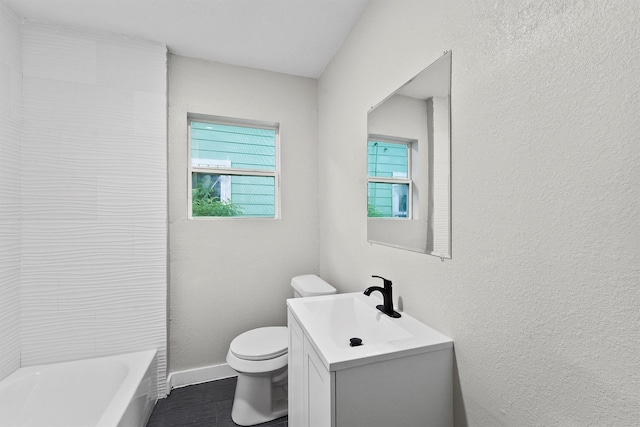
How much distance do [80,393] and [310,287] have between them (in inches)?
60.7

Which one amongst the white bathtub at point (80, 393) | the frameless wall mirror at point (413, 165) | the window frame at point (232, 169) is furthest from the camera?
the window frame at point (232, 169)

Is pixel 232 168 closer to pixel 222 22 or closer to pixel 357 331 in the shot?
pixel 222 22

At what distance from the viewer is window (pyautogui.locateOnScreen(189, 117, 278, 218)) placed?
91.4 inches

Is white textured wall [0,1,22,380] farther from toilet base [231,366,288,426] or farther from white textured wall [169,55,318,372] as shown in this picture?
toilet base [231,366,288,426]

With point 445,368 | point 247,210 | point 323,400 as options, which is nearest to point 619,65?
point 445,368

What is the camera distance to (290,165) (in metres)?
2.47

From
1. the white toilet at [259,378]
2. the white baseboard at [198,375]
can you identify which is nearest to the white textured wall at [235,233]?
the white baseboard at [198,375]

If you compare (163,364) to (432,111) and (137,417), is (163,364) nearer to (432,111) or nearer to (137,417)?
(137,417)

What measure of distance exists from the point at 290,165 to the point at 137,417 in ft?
6.39

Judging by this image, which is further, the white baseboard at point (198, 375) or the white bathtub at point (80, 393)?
the white baseboard at point (198, 375)

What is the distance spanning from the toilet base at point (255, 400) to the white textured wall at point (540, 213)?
1169mm

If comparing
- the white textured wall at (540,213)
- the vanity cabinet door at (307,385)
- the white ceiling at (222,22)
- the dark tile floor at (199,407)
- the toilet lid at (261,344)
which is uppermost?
the white ceiling at (222,22)

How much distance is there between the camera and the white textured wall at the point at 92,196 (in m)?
1.84

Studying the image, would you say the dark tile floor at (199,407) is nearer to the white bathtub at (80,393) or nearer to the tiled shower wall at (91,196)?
the white bathtub at (80,393)
